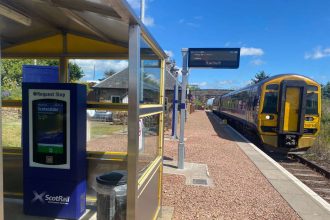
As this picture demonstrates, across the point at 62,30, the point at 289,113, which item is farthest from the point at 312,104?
the point at 62,30

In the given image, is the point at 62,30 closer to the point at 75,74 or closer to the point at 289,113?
the point at 75,74

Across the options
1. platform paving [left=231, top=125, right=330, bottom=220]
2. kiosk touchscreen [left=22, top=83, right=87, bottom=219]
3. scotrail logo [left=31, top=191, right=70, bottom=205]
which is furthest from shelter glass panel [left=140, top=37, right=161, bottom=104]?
platform paving [left=231, top=125, right=330, bottom=220]

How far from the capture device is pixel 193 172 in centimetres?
778

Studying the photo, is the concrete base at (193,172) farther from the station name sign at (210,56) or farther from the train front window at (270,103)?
the train front window at (270,103)

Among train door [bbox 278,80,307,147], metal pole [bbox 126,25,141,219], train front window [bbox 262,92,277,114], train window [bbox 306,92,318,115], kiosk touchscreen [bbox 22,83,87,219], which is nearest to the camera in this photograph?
metal pole [bbox 126,25,141,219]

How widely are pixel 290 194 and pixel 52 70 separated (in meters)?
5.16

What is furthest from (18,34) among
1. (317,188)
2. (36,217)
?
(317,188)

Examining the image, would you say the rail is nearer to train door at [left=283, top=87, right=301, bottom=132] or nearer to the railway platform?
train door at [left=283, top=87, right=301, bottom=132]

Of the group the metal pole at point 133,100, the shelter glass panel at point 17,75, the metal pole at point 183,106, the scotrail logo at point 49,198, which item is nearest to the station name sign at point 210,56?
the metal pole at point 183,106

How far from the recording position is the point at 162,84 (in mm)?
4184

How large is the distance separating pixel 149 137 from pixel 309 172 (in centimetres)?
738

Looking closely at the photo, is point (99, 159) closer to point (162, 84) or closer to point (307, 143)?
point (162, 84)

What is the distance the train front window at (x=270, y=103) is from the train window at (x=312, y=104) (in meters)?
1.17

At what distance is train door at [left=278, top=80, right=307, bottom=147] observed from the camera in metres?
11.3
